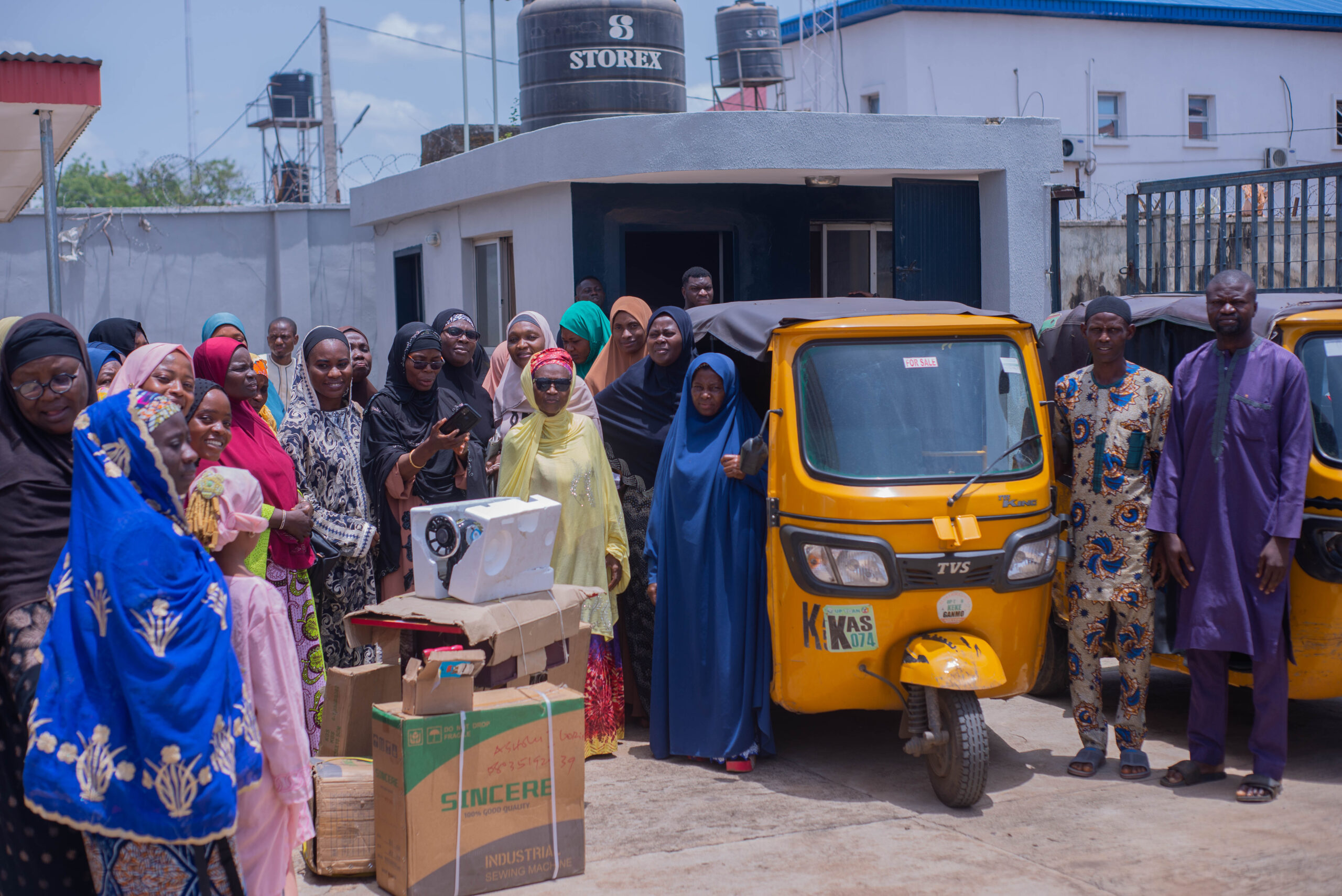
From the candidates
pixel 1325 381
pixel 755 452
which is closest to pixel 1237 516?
pixel 1325 381

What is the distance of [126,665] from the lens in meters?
2.97

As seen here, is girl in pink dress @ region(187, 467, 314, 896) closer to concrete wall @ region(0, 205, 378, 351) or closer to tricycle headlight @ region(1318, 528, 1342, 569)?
tricycle headlight @ region(1318, 528, 1342, 569)

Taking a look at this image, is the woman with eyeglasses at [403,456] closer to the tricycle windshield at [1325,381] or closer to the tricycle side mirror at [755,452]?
the tricycle side mirror at [755,452]

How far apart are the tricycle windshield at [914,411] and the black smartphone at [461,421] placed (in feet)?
4.40

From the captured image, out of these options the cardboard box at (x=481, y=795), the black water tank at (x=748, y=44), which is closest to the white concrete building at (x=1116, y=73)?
the black water tank at (x=748, y=44)

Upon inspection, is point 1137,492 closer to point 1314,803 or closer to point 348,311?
point 1314,803

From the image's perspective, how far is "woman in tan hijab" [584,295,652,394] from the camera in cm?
687

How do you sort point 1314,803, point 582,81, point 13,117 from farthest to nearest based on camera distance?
point 582,81 → point 13,117 → point 1314,803

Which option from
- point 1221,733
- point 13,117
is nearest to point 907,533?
point 1221,733

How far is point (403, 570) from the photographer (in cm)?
582

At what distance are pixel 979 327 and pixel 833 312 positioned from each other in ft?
1.98

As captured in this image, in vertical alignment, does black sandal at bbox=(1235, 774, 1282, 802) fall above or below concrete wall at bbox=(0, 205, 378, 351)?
below

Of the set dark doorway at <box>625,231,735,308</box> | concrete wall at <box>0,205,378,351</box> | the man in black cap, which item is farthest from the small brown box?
concrete wall at <box>0,205,378,351</box>

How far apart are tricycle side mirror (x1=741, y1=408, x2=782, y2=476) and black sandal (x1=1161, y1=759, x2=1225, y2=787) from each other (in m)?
2.08
